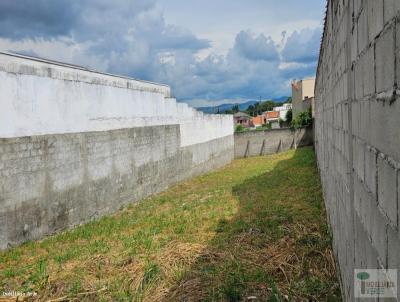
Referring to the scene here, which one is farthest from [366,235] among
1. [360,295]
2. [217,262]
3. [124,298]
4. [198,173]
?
[198,173]

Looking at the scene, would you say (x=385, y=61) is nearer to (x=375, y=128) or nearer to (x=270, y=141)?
(x=375, y=128)

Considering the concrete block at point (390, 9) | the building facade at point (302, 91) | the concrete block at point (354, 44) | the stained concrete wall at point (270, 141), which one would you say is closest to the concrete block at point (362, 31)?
the concrete block at point (354, 44)

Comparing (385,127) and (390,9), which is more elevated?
(390,9)

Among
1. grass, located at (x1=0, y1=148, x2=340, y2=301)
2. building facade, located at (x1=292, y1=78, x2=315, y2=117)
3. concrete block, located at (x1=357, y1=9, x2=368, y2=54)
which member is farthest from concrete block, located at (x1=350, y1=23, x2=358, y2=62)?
building facade, located at (x1=292, y1=78, x2=315, y2=117)

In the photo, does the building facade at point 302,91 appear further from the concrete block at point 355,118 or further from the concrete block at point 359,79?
the concrete block at point 359,79

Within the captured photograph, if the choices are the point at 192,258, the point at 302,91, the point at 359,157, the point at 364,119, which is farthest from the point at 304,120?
the point at 364,119

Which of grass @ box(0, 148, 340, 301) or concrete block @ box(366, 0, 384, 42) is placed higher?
concrete block @ box(366, 0, 384, 42)

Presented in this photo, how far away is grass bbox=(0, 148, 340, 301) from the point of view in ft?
14.0

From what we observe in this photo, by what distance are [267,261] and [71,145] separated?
16.8ft

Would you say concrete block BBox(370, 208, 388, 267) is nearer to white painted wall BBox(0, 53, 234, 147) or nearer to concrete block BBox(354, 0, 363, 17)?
concrete block BBox(354, 0, 363, 17)

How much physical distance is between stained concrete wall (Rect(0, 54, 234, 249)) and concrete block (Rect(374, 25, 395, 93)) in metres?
6.35

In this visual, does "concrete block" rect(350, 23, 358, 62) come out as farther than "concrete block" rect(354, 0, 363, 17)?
Yes

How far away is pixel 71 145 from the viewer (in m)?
8.31

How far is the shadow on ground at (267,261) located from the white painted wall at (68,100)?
3.88m
